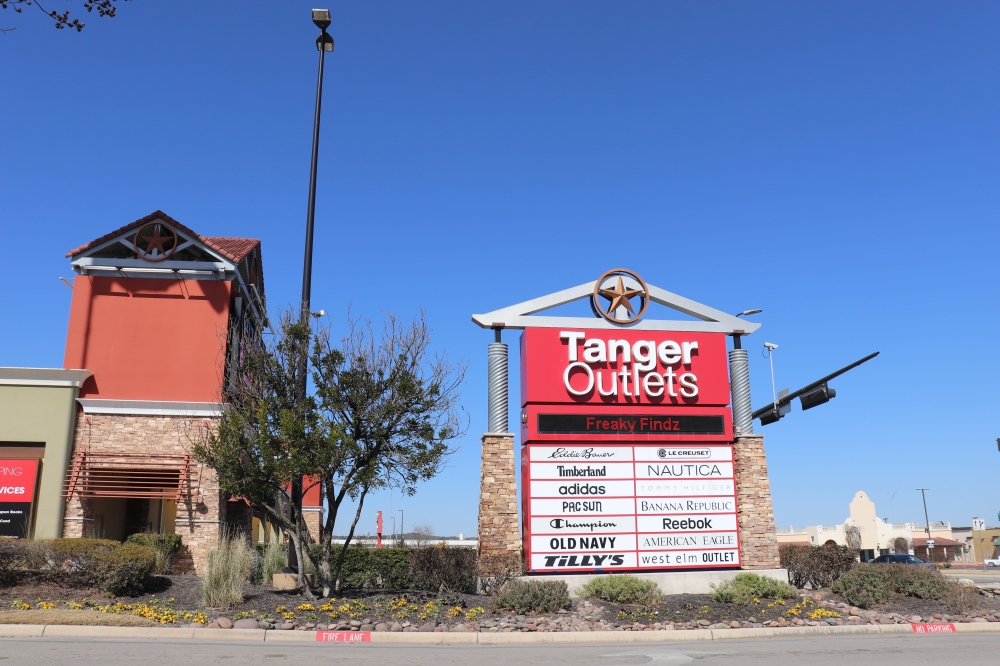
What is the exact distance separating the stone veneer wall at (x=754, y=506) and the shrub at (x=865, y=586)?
1760mm

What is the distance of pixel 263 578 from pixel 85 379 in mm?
9555

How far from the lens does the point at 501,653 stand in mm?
11891

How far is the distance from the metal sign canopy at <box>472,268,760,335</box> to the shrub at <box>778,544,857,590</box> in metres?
7.02

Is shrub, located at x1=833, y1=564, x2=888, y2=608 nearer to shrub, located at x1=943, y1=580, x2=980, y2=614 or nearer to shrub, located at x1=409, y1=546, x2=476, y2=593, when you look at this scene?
shrub, located at x1=943, y1=580, x2=980, y2=614

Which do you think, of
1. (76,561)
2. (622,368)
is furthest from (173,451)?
(622,368)

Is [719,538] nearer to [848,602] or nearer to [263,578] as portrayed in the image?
[848,602]

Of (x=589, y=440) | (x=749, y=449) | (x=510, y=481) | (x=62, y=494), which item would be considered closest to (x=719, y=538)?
(x=749, y=449)

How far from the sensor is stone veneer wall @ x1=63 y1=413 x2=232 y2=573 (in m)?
22.9

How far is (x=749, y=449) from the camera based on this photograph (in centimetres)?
2041

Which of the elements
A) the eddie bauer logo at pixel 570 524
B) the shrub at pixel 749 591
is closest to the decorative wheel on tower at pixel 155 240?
the eddie bauer logo at pixel 570 524

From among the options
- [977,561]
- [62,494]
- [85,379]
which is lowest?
[977,561]

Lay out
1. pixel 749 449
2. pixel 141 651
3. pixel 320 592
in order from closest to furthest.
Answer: pixel 141 651, pixel 320 592, pixel 749 449

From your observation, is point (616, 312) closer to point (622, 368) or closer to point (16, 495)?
point (622, 368)

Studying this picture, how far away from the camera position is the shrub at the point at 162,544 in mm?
19906
